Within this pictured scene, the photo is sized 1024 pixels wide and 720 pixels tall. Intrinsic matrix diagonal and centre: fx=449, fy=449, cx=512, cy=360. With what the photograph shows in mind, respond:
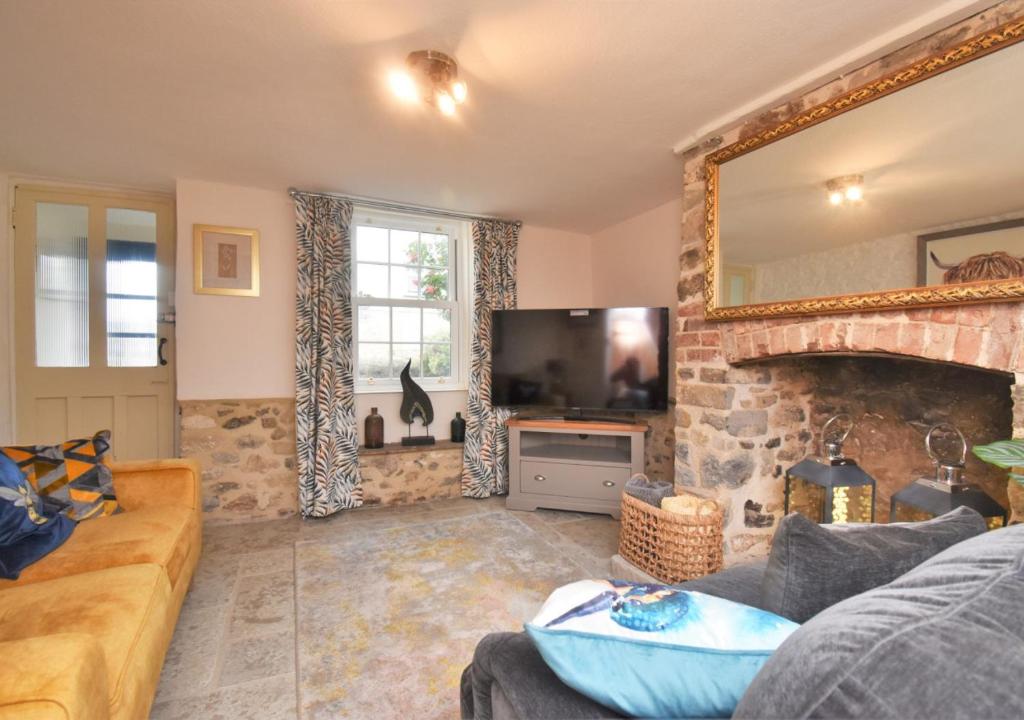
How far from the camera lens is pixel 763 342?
2.08 m

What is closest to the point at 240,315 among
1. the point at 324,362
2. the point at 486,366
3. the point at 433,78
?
the point at 324,362

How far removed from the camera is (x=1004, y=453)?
1.14 meters

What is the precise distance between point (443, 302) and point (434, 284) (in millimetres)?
172

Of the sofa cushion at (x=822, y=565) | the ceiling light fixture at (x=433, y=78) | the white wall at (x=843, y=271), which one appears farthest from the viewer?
the ceiling light fixture at (x=433, y=78)

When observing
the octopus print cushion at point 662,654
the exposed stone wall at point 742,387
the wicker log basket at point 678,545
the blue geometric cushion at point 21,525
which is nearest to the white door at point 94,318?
the blue geometric cushion at point 21,525

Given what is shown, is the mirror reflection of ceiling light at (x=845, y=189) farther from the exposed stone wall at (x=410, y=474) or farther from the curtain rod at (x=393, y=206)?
the exposed stone wall at (x=410, y=474)

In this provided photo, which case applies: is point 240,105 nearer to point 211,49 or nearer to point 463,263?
point 211,49

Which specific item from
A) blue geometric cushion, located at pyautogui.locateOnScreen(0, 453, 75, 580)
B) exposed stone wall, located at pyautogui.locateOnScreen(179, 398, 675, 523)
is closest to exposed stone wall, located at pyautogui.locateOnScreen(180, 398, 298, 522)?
exposed stone wall, located at pyautogui.locateOnScreen(179, 398, 675, 523)

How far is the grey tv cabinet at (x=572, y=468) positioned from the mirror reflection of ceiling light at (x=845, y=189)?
1.82 metres

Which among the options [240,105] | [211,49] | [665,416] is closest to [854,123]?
[665,416]

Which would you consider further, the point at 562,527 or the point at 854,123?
the point at 562,527

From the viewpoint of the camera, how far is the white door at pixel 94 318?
3.01 meters

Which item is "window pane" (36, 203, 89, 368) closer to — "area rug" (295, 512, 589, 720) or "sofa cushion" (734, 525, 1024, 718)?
"area rug" (295, 512, 589, 720)

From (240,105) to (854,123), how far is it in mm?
2657
